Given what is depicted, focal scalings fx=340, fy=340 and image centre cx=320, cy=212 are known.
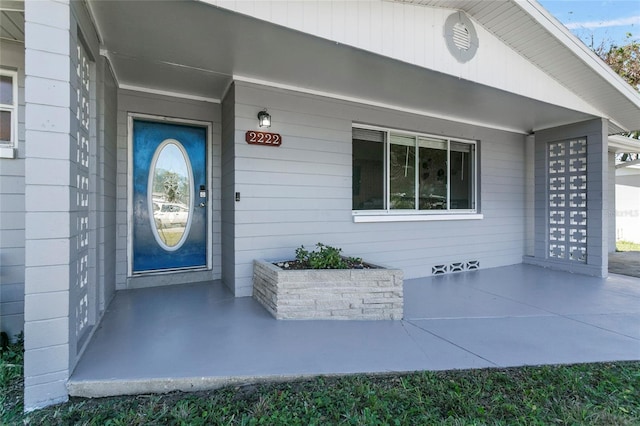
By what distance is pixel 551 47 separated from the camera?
439 cm

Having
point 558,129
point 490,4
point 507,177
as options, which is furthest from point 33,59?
point 558,129

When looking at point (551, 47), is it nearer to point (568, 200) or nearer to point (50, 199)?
point (568, 200)

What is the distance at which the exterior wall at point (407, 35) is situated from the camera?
2883 millimetres

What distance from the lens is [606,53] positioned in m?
10.9

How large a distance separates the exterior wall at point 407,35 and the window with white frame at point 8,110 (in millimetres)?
2031

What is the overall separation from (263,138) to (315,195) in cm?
101

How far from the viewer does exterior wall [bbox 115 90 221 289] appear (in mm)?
4273

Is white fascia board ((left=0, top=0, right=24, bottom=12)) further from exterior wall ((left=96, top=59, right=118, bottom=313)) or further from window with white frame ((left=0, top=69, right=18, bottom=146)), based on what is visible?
exterior wall ((left=96, top=59, right=118, bottom=313))

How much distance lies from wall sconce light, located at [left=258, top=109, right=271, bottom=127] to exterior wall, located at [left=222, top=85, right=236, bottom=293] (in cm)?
31

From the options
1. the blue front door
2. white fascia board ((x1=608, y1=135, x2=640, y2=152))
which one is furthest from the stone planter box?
white fascia board ((x1=608, y1=135, x2=640, y2=152))

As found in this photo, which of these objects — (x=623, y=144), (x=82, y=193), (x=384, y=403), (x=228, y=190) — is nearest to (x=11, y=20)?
(x=82, y=193)

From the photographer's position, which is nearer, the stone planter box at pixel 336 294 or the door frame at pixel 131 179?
the stone planter box at pixel 336 294

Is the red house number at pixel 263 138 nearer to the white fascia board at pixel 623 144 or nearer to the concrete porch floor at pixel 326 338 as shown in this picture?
the concrete porch floor at pixel 326 338

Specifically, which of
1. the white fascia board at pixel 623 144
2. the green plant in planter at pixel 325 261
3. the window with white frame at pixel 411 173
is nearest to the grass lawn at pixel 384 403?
the green plant in planter at pixel 325 261
